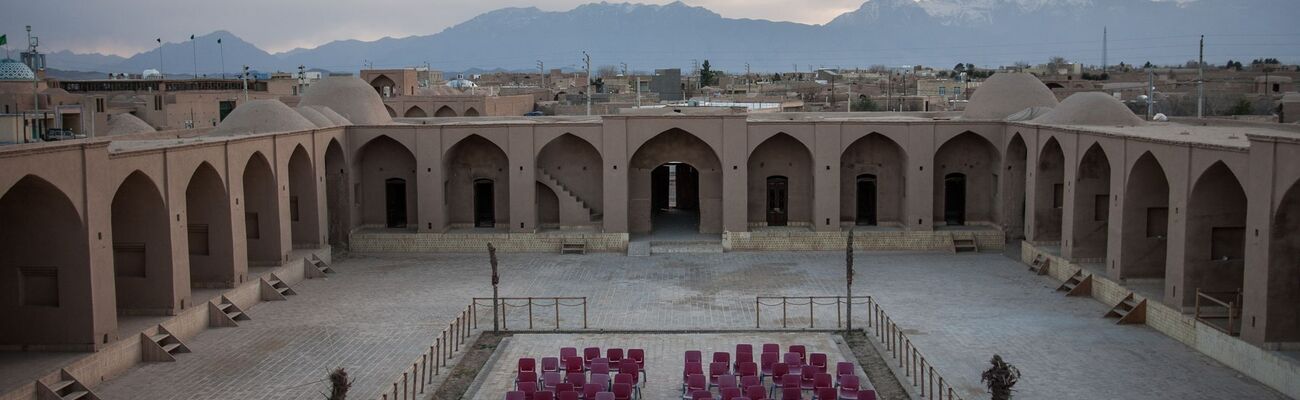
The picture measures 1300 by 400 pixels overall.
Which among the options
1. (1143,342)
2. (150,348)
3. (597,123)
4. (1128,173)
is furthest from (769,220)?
(150,348)

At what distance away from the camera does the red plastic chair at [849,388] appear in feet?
50.1

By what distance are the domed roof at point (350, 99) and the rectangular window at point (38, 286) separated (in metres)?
14.5

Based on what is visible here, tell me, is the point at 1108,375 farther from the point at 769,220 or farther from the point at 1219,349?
the point at 769,220

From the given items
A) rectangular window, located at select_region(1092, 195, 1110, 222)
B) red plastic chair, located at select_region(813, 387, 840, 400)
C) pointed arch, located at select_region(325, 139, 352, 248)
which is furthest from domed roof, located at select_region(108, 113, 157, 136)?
rectangular window, located at select_region(1092, 195, 1110, 222)

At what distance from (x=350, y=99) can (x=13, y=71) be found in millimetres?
17624

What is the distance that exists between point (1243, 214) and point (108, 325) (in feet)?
60.9

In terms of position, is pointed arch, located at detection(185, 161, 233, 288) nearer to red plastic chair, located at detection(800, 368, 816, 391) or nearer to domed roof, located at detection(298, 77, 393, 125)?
domed roof, located at detection(298, 77, 393, 125)

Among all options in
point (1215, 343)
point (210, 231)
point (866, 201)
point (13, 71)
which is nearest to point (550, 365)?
point (210, 231)

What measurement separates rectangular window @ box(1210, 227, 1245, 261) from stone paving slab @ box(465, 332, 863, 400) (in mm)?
6649

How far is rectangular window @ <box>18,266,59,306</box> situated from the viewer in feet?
57.1

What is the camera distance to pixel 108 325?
17.8 m

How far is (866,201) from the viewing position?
1245 inches

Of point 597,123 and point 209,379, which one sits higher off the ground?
point 597,123

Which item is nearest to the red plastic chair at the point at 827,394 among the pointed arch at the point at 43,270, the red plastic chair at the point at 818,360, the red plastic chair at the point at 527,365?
the red plastic chair at the point at 818,360
